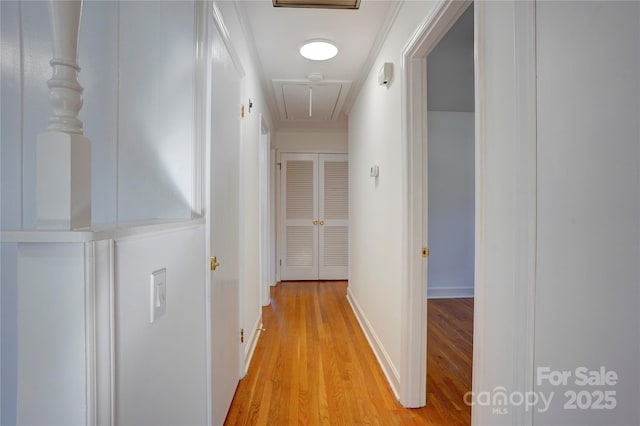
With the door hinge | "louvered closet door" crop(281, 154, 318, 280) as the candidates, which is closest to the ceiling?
"louvered closet door" crop(281, 154, 318, 280)

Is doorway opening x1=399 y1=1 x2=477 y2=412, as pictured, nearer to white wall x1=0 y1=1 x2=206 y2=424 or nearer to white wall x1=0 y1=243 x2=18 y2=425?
white wall x1=0 y1=1 x2=206 y2=424

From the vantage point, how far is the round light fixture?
2299 mm

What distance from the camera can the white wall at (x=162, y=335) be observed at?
2.11ft

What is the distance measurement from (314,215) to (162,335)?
12.6 feet

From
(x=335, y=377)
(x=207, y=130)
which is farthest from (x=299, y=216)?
(x=207, y=130)

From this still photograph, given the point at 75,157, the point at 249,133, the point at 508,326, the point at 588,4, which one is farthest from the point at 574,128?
the point at 249,133

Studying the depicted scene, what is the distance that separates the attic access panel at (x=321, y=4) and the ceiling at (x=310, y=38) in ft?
0.33

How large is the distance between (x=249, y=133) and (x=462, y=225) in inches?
118

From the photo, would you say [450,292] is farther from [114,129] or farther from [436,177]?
[114,129]

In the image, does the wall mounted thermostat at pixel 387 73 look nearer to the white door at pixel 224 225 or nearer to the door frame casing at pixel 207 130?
the white door at pixel 224 225

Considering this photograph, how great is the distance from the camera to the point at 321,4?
1.81 metres

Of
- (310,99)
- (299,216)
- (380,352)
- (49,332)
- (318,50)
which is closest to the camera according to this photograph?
(49,332)

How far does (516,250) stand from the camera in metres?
0.87

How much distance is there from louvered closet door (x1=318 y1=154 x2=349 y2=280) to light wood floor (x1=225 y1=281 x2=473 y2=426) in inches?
56.4
